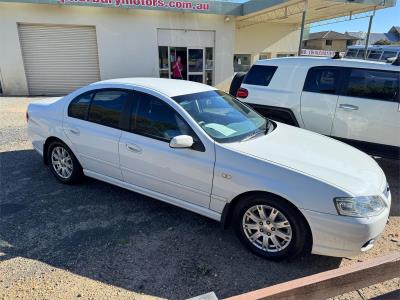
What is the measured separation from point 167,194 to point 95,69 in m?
12.5

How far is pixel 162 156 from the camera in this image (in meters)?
3.45

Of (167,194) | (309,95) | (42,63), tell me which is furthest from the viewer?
(42,63)

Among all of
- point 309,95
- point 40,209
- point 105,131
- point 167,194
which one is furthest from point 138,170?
point 309,95

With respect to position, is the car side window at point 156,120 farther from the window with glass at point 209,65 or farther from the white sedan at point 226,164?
the window with glass at point 209,65

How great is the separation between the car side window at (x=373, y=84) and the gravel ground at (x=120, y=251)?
165cm

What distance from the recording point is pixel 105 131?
3.94m

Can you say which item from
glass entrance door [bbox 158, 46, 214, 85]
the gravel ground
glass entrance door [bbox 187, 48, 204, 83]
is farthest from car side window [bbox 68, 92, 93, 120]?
glass entrance door [bbox 187, 48, 204, 83]

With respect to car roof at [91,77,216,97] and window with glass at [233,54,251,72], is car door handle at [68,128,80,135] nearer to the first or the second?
car roof at [91,77,216,97]

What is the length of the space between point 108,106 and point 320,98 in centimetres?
359

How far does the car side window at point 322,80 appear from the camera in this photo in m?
5.34

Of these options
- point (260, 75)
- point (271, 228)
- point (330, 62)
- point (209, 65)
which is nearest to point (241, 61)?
point (209, 65)

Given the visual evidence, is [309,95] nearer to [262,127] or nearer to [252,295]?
[262,127]

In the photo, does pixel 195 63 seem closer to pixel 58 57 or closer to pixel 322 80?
pixel 58 57

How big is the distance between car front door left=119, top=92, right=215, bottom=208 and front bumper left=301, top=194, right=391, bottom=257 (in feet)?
3.58
